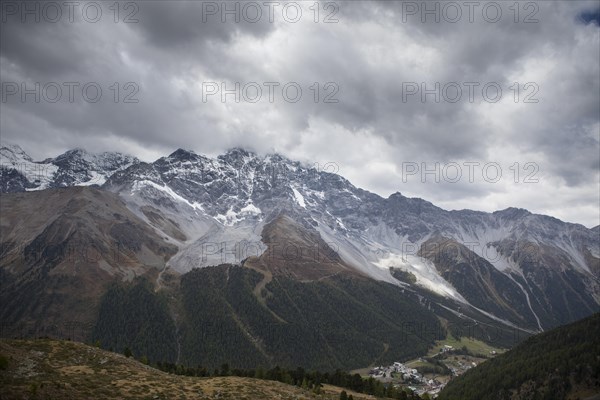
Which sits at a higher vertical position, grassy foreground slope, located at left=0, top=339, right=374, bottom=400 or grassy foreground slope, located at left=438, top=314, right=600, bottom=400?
grassy foreground slope, located at left=0, top=339, right=374, bottom=400

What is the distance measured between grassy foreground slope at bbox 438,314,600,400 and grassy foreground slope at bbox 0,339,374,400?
4733 inches

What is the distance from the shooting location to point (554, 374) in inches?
6491

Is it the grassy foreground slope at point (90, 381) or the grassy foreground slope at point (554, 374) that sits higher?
the grassy foreground slope at point (90, 381)

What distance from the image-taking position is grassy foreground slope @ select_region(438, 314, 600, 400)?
511 ft

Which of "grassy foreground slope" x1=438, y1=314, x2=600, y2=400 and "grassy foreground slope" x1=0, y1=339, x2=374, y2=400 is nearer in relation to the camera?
"grassy foreground slope" x1=0, y1=339, x2=374, y2=400

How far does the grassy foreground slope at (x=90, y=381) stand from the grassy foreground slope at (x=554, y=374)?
394ft

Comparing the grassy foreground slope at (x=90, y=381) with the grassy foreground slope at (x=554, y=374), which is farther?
the grassy foreground slope at (x=554, y=374)

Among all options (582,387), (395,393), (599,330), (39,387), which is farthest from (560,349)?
(39,387)

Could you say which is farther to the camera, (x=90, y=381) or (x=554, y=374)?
(x=554, y=374)

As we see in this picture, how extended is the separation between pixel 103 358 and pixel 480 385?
179147 mm

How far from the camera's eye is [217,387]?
211ft

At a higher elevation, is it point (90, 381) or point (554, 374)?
point (90, 381)

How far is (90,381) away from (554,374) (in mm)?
173459

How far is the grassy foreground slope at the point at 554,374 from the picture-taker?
156m
